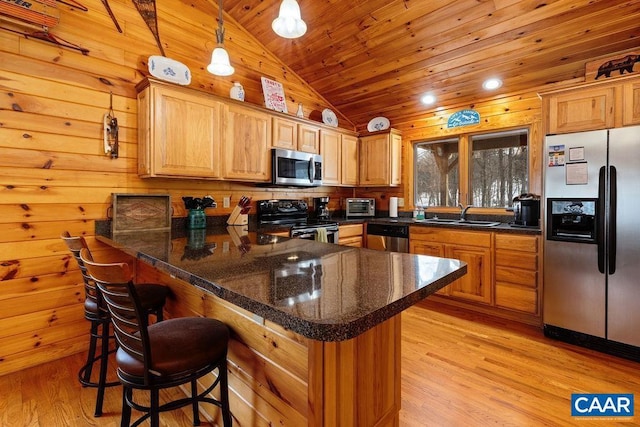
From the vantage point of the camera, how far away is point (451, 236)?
3439 mm

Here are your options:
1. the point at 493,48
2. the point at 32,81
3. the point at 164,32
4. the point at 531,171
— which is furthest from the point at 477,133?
the point at 32,81

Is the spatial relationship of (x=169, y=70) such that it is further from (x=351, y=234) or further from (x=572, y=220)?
(x=572, y=220)

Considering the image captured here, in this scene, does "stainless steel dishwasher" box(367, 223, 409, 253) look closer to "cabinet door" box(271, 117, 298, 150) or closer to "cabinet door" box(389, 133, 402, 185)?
"cabinet door" box(389, 133, 402, 185)

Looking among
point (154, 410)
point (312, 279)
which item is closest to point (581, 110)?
point (312, 279)

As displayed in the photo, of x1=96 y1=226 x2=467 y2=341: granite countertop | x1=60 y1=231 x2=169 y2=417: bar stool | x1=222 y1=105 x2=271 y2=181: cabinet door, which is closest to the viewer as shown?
x1=96 y1=226 x2=467 y2=341: granite countertop

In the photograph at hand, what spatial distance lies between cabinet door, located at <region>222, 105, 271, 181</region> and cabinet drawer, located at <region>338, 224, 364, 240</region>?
3.74 ft

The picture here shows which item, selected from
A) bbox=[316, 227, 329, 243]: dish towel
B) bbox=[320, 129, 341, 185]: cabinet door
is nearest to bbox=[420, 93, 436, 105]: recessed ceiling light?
bbox=[320, 129, 341, 185]: cabinet door

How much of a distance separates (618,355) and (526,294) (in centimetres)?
73

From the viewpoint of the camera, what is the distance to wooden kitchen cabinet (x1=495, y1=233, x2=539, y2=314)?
9.64ft

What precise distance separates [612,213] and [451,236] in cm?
133

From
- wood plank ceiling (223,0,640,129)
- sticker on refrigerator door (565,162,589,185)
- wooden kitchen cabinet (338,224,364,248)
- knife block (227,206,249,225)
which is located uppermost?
wood plank ceiling (223,0,640,129)

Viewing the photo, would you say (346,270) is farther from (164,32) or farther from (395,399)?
(164,32)

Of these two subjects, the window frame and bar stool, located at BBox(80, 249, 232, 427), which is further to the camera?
the window frame

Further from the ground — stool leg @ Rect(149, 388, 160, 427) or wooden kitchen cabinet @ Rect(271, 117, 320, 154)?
wooden kitchen cabinet @ Rect(271, 117, 320, 154)
